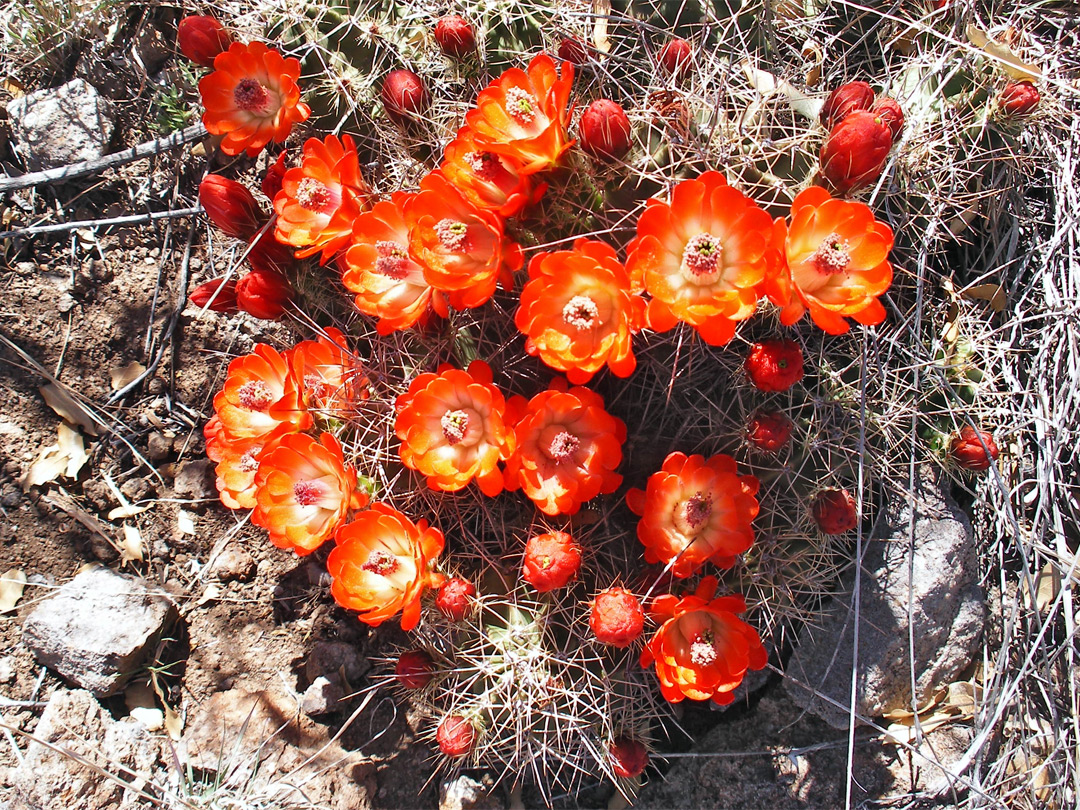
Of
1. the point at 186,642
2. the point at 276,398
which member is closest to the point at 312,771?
the point at 186,642

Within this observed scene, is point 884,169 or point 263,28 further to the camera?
point 263,28

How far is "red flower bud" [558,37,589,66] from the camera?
2.32 m

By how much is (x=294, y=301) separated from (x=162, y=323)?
0.98 m

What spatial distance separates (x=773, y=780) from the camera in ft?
9.37

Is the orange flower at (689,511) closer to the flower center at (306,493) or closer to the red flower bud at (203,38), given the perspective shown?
the flower center at (306,493)

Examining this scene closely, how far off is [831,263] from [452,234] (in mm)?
983

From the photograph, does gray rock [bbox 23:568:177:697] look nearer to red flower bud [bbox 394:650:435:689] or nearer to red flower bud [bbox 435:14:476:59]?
red flower bud [bbox 394:650:435:689]

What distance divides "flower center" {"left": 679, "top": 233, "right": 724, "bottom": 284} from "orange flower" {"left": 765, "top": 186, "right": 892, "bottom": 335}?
0.14 meters

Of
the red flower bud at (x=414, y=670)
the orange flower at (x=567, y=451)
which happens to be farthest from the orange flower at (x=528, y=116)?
the red flower bud at (x=414, y=670)

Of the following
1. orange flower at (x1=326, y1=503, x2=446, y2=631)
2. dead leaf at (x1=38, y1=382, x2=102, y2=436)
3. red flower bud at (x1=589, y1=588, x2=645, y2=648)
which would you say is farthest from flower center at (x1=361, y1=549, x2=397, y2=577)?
dead leaf at (x1=38, y1=382, x2=102, y2=436)

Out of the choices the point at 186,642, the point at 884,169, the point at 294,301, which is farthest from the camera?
the point at 186,642

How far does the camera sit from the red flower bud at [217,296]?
8.81 feet

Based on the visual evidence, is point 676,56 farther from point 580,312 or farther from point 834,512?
point 834,512

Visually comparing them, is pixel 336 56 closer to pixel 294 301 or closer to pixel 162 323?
pixel 294 301
